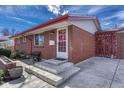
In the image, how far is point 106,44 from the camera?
33.1 ft

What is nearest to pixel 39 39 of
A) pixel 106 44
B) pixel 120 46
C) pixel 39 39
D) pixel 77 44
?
pixel 39 39

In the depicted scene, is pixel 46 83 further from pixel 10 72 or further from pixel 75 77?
pixel 10 72

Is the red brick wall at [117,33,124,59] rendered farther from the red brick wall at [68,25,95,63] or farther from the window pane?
the window pane

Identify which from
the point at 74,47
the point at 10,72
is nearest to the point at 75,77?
the point at 74,47

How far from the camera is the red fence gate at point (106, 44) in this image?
9617mm

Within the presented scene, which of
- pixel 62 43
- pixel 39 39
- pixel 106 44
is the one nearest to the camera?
pixel 62 43

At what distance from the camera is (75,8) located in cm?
697

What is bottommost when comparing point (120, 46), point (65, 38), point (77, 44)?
point (120, 46)

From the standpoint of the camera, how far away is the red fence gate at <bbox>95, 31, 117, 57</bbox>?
962 centimetres

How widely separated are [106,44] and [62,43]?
4.72 m

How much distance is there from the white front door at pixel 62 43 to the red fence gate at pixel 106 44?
14.5ft

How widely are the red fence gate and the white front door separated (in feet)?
14.5

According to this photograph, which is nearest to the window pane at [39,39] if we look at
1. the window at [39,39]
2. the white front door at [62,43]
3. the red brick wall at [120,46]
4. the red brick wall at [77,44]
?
the window at [39,39]

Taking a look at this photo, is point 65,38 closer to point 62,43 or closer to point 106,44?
point 62,43
